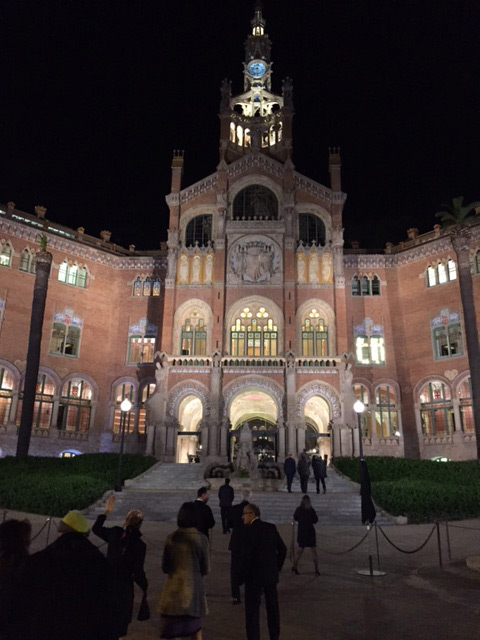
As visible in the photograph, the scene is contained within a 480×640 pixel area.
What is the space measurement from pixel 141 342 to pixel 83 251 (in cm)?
896

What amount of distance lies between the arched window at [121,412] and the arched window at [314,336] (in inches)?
565

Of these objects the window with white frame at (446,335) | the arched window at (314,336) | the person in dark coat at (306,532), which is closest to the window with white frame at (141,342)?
the arched window at (314,336)

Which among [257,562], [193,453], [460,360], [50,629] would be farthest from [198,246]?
[50,629]

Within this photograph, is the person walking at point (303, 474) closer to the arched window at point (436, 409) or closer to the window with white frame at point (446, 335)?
the arched window at point (436, 409)

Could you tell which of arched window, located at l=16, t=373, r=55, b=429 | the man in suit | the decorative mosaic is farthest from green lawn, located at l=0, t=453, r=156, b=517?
the man in suit

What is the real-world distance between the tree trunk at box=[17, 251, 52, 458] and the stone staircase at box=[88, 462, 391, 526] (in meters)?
7.88

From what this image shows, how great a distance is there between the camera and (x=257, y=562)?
676 cm

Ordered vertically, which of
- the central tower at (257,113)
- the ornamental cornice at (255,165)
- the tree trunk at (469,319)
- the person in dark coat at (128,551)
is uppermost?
the central tower at (257,113)

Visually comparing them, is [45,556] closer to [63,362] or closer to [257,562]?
[257,562]

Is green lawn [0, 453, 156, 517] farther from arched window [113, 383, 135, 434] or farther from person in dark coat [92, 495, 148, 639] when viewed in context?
person in dark coat [92, 495, 148, 639]

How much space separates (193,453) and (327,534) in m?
22.8

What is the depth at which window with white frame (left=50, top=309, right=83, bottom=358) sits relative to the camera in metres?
40.0

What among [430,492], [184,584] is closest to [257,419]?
[430,492]

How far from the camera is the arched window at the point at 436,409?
37.9 m
